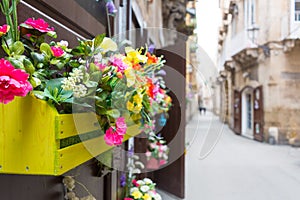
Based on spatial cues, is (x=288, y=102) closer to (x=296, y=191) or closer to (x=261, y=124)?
(x=261, y=124)

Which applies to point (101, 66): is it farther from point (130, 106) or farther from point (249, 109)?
point (249, 109)

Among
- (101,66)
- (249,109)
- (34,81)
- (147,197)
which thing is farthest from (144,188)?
(249,109)

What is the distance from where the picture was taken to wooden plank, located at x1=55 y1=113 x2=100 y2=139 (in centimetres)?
42

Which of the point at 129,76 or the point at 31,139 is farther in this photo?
the point at 129,76

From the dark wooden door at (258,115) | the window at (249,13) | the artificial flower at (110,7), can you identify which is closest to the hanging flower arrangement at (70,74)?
the artificial flower at (110,7)

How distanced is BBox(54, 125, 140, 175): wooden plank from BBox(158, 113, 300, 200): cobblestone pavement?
0.65 meters

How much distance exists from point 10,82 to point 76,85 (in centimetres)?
12

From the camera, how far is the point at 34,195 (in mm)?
532

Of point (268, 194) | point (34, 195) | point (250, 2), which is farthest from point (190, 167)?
point (250, 2)

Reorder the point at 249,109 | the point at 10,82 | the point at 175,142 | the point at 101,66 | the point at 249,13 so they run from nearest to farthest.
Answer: the point at 10,82 → the point at 101,66 → the point at 175,142 → the point at 249,13 → the point at 249,109

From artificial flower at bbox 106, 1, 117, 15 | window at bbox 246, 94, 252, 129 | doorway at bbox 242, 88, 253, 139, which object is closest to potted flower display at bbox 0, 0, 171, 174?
artificial flower at bbox 106, 1, 117, 15

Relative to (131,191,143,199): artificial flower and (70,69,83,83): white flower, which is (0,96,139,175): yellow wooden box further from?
(131,191,143,199): artificial flower

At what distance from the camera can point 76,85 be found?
0.45 m

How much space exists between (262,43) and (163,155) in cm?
400
